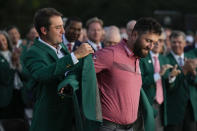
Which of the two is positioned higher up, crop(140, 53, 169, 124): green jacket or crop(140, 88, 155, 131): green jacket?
crop(140, 88, 155, 131): green jacket

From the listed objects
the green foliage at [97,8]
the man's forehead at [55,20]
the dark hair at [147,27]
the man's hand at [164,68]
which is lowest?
the green foliage at [97,8]

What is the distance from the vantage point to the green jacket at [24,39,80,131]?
14.2 feet

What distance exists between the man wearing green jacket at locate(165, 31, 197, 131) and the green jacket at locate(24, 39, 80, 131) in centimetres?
300

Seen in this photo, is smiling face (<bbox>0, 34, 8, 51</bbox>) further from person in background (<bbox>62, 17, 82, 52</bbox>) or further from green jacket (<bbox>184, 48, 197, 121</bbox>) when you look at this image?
green jacket (<bbox>184, 48, 197, 121</bbox>)

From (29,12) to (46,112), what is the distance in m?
30.2

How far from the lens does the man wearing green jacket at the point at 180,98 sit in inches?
286

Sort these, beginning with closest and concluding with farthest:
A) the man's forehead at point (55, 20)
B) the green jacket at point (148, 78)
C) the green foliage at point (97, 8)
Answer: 1. the man's forehead at point (55, 20)
2. the green jacket at point (148, 78)
3. the green foliage at point (97, 8)

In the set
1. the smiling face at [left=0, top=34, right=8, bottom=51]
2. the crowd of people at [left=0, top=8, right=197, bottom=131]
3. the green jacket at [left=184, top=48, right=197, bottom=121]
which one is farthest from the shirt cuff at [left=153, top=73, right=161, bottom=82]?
the smiling face at [left=0, top=34, right=8, bottom=51]

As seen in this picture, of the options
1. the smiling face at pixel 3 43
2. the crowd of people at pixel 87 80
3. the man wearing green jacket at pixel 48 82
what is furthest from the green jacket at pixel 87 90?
the smiling face at pixel 3 43

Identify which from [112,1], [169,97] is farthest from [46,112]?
[112,1]

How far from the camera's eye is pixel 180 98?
24.0 feet

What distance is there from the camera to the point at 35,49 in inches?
175

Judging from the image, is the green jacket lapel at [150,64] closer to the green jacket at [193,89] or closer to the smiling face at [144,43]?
the green jacket at [193,89]

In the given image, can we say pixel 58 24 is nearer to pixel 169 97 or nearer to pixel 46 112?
pixel 46 112
